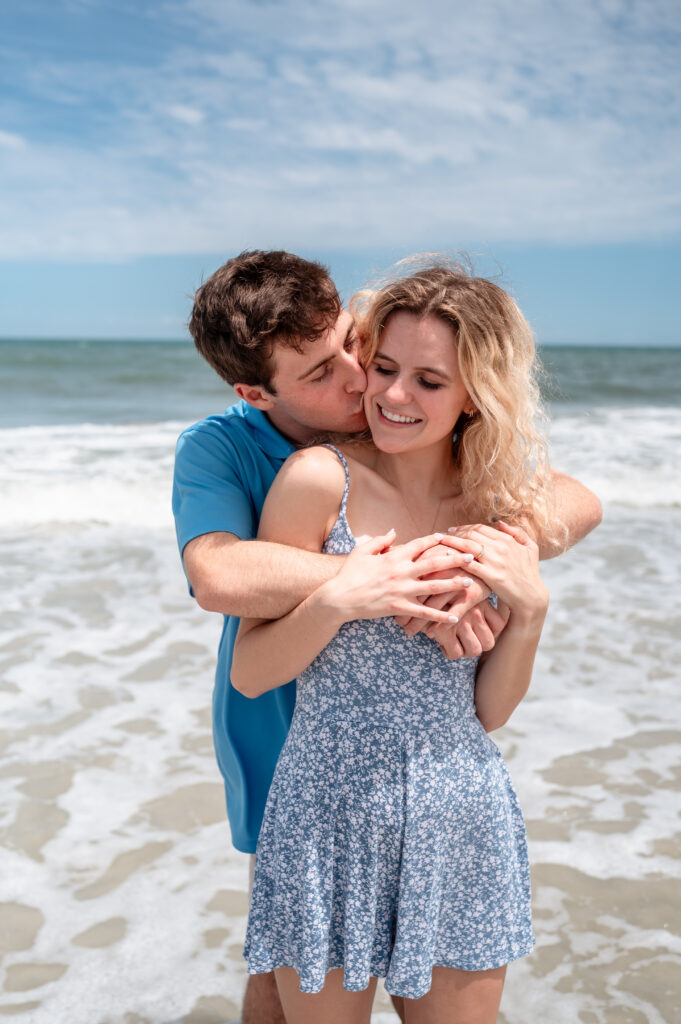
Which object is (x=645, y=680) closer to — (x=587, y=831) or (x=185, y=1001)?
(x=587, y=831)

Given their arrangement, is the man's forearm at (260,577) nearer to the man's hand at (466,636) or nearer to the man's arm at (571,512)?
the man's hand at (466,636)

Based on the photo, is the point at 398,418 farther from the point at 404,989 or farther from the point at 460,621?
the point at 404,989

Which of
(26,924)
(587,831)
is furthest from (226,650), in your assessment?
(587,831)

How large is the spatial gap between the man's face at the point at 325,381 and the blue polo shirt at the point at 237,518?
0.41ft

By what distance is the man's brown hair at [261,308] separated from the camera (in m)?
2.14

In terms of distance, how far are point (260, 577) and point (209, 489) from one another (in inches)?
13.8

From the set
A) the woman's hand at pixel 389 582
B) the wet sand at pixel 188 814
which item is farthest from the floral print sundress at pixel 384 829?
the wet sand at pixel 188 814

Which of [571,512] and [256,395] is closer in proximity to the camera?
[256,395]

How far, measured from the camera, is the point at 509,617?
2098mm

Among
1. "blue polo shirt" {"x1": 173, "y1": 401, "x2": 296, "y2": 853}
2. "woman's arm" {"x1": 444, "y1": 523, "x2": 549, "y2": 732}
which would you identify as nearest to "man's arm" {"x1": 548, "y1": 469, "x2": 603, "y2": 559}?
"woman's arm" {"x1": 444, "y1": 523, "x2": 549, "y2": 732}

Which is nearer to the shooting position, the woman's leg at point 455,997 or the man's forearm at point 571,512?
the woman's leg at point 455,997

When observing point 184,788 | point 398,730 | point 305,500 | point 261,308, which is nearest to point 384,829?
point 398,730

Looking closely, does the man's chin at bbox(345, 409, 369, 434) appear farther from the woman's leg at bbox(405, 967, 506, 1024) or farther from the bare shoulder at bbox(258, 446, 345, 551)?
the woman's leg at bbox(405, 967, 506, 1024)

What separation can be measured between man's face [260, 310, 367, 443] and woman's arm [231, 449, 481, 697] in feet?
0.76
